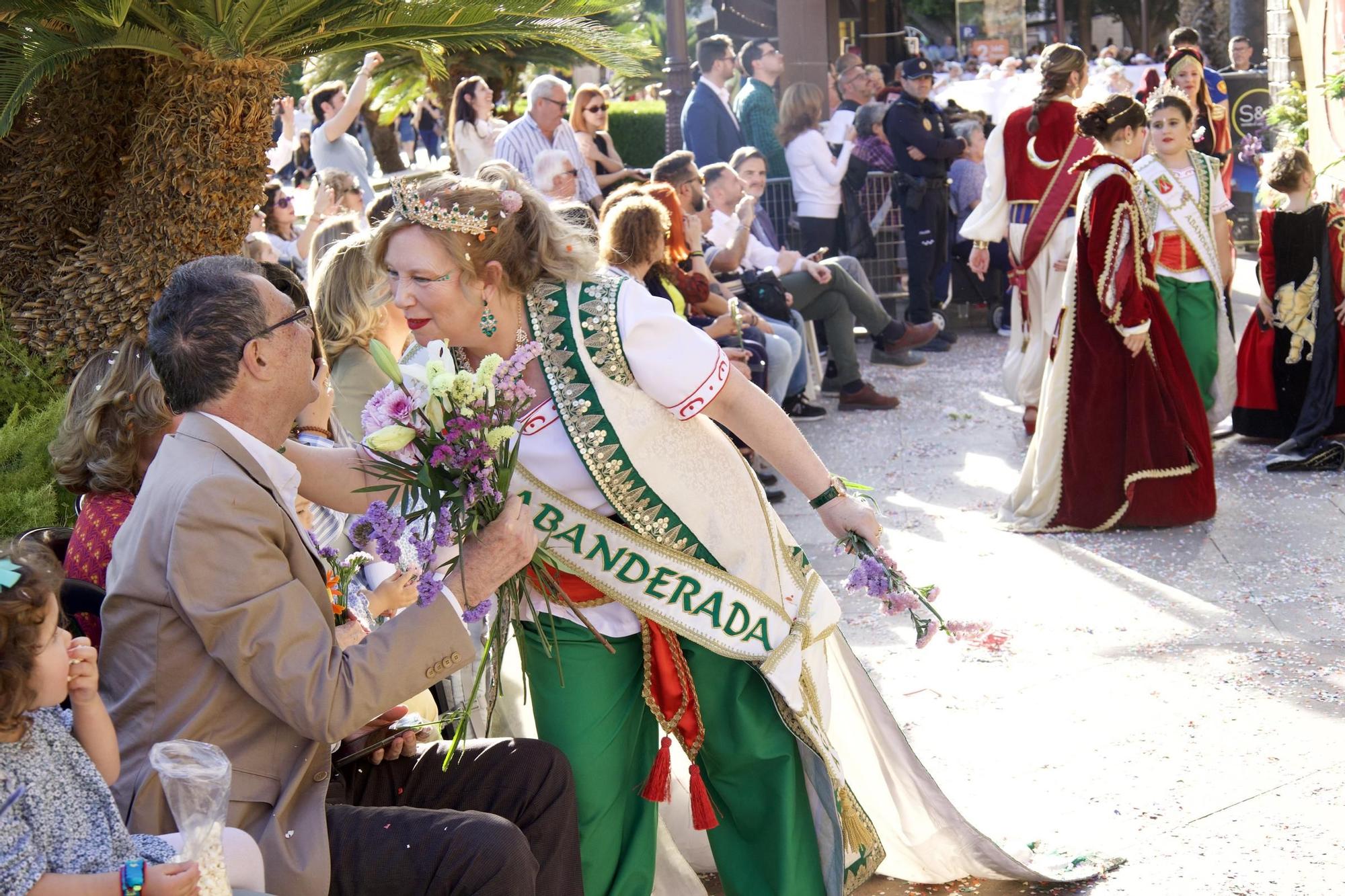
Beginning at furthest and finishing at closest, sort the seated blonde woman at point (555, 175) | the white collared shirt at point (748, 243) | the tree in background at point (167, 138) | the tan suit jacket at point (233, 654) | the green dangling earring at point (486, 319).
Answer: the white collared shirt at point (748, 243) → the seated blonde woman at point (555, 175) → the tree in background at point (167, 138) → the green dangling earring at point (486, 319) → the tan suit jacket at point (233, 654)

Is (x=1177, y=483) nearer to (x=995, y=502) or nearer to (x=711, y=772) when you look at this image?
(x=995, y=502)

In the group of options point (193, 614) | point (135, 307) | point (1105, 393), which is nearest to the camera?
point (193, 614)

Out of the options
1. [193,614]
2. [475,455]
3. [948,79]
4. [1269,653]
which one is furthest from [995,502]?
[948,79]

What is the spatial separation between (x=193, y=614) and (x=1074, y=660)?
3465 mm

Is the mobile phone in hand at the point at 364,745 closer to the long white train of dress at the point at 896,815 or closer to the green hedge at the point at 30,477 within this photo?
the long white train of dress at the point at 896,815

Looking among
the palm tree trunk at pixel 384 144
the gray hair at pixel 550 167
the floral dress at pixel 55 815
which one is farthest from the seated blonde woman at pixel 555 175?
the palm tree trunk at pixel 384 144

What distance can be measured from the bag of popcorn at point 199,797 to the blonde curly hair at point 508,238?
1225mm

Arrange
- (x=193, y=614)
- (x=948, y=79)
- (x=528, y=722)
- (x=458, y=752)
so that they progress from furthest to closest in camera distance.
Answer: (x=948, y=79) < (x=528, y=722) < (x=458, y=752) < (x=193, y=614)

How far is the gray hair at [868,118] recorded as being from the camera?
38.1 feet

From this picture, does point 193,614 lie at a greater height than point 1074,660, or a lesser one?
greater

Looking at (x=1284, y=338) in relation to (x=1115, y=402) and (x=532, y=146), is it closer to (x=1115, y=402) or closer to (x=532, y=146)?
(x=1115, y=402)

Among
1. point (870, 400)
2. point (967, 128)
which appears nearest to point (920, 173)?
point (967, 128)

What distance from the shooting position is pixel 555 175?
791 centimetres

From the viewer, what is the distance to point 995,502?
23.0 ft
